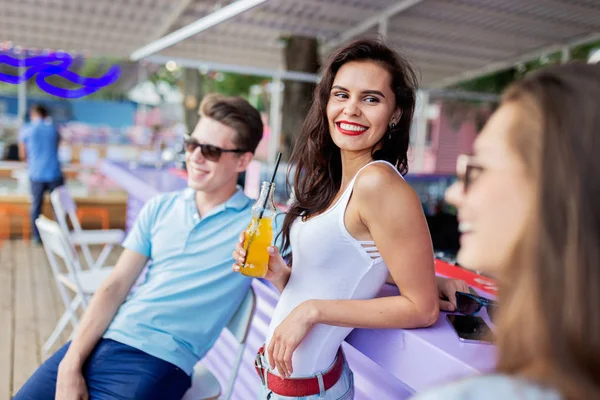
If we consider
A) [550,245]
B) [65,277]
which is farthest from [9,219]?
[550,245]

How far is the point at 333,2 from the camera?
5.57 metres

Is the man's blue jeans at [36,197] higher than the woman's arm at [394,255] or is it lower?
lower

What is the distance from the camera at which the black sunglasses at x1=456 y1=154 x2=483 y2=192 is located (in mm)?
806

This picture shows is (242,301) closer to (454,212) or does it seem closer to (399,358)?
(399,358)

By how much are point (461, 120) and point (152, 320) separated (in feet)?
38.5

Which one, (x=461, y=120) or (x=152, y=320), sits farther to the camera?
(x=461, y=120)

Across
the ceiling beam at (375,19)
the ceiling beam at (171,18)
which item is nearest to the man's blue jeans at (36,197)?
the ceiling beam at (171,18)

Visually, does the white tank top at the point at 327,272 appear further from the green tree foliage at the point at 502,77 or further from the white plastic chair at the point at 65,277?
the green tree foliage at the point at 502,77

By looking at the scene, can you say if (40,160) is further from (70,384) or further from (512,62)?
(512,62)

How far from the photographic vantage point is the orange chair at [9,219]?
761 centimetres

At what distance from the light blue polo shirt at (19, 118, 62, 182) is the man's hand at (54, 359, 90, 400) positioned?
625cm

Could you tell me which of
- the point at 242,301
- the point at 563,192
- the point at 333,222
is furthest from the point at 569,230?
the point at 242,301

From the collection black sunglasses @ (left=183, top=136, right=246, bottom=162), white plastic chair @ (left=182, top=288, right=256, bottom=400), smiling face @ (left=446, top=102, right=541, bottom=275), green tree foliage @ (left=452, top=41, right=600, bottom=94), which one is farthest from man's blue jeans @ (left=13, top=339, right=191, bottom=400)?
green tree foliage @ (left=452, top=41, right=600, bottom=94)

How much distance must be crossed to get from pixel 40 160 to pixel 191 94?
3974 mm
